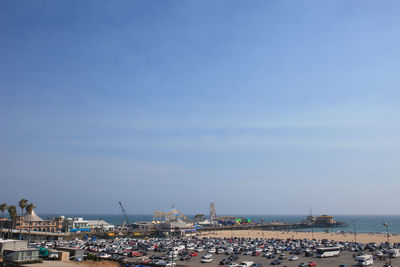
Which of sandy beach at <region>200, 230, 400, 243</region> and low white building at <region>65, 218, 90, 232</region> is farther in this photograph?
low white building at <region>65, 218, 90, 232</region>

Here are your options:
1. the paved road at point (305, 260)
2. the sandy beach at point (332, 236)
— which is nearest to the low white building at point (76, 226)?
the sandy beach at point (332, 236)

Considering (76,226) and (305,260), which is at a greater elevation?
(305,260)

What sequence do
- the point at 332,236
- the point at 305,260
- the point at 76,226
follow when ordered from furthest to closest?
the point at 76,226 < the point at 332,236 < the point at 305,260

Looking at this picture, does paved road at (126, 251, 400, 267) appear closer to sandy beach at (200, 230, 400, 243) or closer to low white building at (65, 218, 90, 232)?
sandy beach at (200, 230, 400, 243)

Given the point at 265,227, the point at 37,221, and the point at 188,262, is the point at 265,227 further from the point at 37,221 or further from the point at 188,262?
the point at 188,262

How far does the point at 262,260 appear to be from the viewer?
57438 mm

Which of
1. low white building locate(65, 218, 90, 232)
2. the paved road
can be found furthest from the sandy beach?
the paved road

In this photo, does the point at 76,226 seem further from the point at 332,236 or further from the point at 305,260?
the point at 332,236

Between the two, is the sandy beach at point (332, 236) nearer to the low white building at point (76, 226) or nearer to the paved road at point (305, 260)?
the low white building at point (76, 226)

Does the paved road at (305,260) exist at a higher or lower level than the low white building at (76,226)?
higher

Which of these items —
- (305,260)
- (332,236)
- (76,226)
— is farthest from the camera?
(76,226)

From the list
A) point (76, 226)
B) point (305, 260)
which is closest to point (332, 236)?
point (305, 260)

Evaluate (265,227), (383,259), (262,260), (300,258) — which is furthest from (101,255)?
(265,227)

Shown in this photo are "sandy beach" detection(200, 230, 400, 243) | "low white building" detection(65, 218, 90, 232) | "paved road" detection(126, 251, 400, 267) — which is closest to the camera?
"paved road" detection(126, 251, 400, 267)
